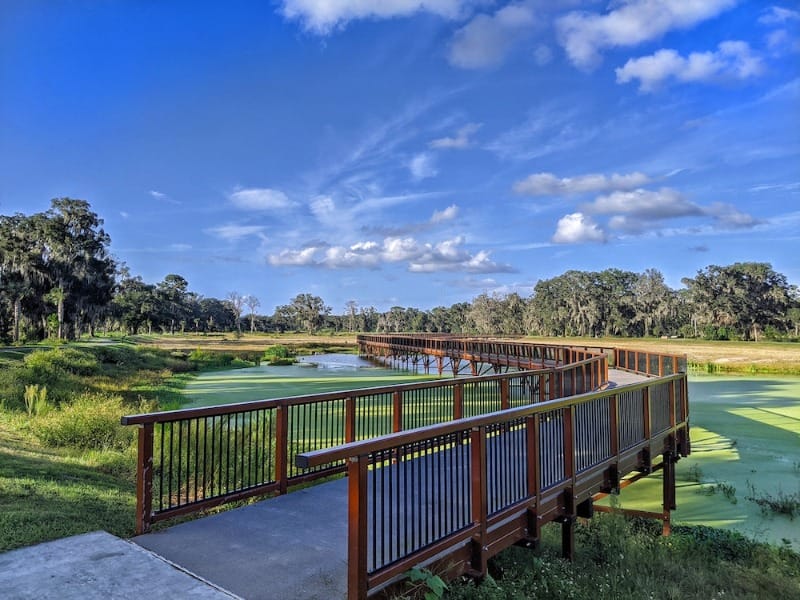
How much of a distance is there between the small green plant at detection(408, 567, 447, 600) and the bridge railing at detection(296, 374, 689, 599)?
0.07 meters

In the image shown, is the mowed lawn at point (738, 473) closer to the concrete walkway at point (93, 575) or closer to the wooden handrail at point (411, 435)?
the wooden handrail at point (411, 435)

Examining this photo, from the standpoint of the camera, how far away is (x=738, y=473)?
987cm

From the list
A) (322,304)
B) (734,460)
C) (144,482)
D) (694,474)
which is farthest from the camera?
(322,304)

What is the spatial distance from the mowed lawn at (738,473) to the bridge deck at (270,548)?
6511 mm

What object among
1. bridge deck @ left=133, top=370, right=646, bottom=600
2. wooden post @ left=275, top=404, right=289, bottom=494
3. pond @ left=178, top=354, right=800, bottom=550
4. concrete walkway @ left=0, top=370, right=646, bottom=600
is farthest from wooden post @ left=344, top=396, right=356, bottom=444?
pond @ left=178, top=354, right=800, bottom=550

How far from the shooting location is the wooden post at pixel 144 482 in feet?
12.9

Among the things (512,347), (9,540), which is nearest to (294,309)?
(512,347)

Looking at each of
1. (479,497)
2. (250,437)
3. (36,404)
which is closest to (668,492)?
(479,497)

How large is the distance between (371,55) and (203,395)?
43.7ft

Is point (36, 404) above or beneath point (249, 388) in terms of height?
above

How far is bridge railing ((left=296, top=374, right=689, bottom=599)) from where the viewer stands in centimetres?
300

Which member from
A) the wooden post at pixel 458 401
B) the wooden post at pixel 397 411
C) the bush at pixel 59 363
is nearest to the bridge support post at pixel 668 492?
the wooden post at pixel 458 401

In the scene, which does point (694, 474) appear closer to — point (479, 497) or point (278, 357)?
point (479, 497)

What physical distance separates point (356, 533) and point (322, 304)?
4745 inches
